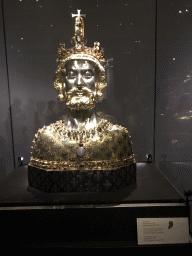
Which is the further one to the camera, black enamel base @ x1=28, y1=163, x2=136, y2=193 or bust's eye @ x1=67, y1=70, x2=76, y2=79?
bust's eye @ x1=67, y1=70, x2=76, y2=79

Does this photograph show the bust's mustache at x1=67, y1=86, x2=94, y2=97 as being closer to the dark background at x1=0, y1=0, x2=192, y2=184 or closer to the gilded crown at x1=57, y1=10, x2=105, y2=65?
the gilded crown at x1=57, y1=10, x2=105, y2=65

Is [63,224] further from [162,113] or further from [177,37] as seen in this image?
[177,37]

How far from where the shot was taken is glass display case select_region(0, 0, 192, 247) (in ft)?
8.16

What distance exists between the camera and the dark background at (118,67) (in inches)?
98.1

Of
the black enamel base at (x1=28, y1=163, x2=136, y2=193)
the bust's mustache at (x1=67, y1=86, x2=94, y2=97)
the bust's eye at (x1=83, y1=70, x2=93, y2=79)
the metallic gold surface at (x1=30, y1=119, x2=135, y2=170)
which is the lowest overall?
the black enamel base at (x1=28, y1=163, x2=136, y2=193)

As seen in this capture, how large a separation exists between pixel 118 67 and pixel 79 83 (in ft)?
2.35

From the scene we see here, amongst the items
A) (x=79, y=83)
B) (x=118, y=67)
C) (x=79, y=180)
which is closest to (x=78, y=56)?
(x=79, y=83)

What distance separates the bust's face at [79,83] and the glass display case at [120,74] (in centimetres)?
40

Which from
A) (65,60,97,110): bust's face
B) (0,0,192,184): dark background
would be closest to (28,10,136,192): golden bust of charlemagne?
(65,60,97,110): bust's face

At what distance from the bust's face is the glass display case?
40cm

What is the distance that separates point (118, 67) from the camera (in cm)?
258

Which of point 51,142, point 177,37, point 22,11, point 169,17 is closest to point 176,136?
point 177,37

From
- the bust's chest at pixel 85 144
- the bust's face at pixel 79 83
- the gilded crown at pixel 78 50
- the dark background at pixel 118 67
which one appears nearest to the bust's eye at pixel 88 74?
the bust's face at pixel 79 83

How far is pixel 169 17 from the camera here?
251 centimetres
